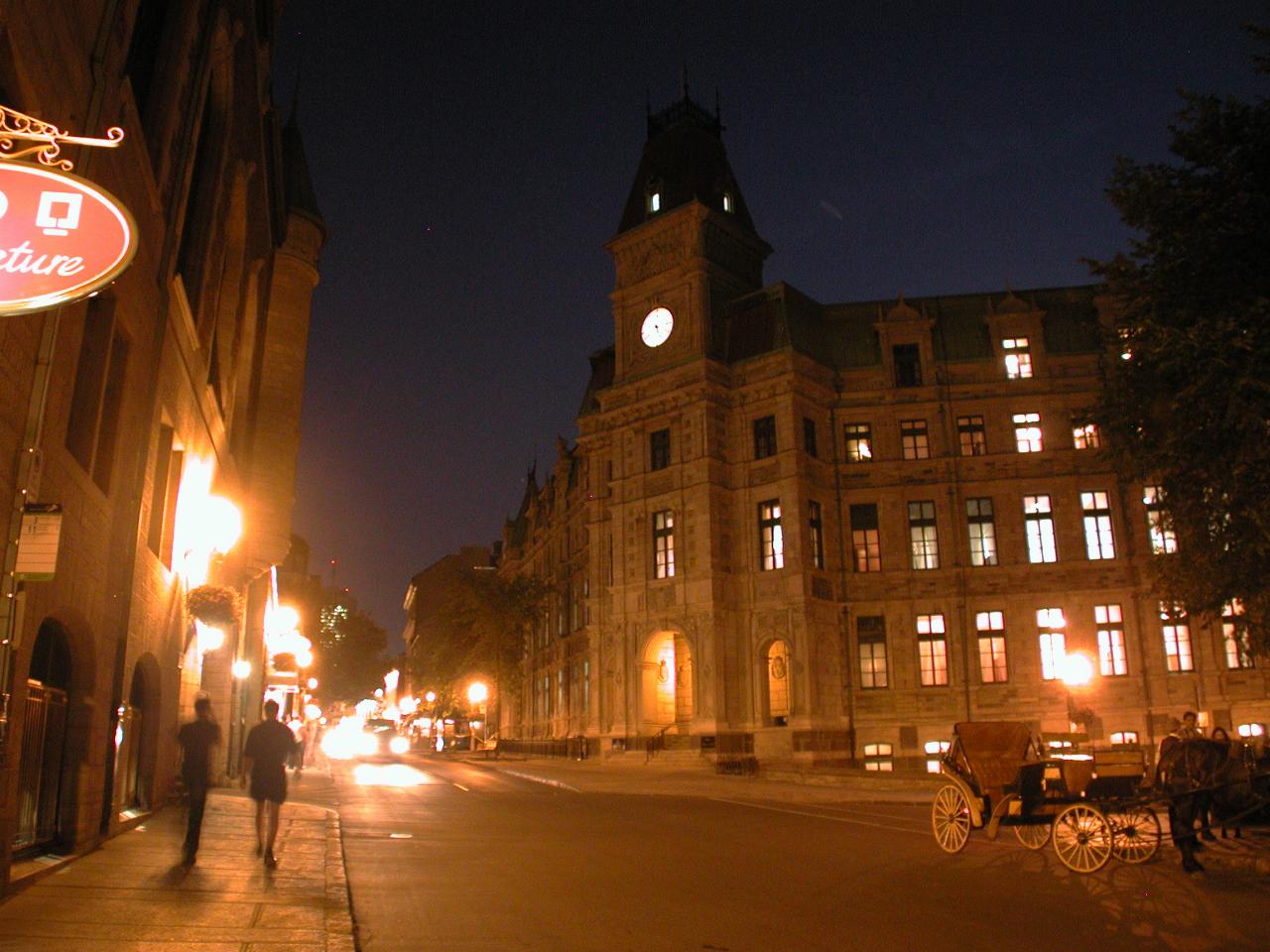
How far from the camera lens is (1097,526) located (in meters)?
39.9

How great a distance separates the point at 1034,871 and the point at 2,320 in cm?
1276

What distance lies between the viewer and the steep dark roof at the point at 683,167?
152 feet

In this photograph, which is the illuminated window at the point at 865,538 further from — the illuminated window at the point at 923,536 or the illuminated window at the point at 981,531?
the illuminated window at the point at 981,531

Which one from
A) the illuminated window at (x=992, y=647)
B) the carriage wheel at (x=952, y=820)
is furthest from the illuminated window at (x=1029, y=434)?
the carriage wheel at (x=952, y=820)

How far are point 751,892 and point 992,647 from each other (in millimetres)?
30838

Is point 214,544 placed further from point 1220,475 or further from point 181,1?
point 1220,475

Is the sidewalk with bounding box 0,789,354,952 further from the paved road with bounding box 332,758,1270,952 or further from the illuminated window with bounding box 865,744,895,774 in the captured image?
the illuminated window with bounding box 865,744,895,774

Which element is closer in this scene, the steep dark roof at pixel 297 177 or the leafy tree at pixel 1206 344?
the leafy tree at pixel 1206 344

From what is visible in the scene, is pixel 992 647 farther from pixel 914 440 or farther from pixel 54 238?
pixel 54 238

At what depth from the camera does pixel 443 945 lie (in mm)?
8430

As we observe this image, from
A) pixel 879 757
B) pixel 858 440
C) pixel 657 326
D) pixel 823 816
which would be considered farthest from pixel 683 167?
pixel 823 816

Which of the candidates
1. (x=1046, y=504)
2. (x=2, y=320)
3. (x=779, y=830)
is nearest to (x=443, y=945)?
(x=2, y=320)

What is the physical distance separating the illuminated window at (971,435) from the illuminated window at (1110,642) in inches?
293

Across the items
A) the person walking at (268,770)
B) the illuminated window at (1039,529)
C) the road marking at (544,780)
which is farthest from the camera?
the illuminated window at (1039,529)
